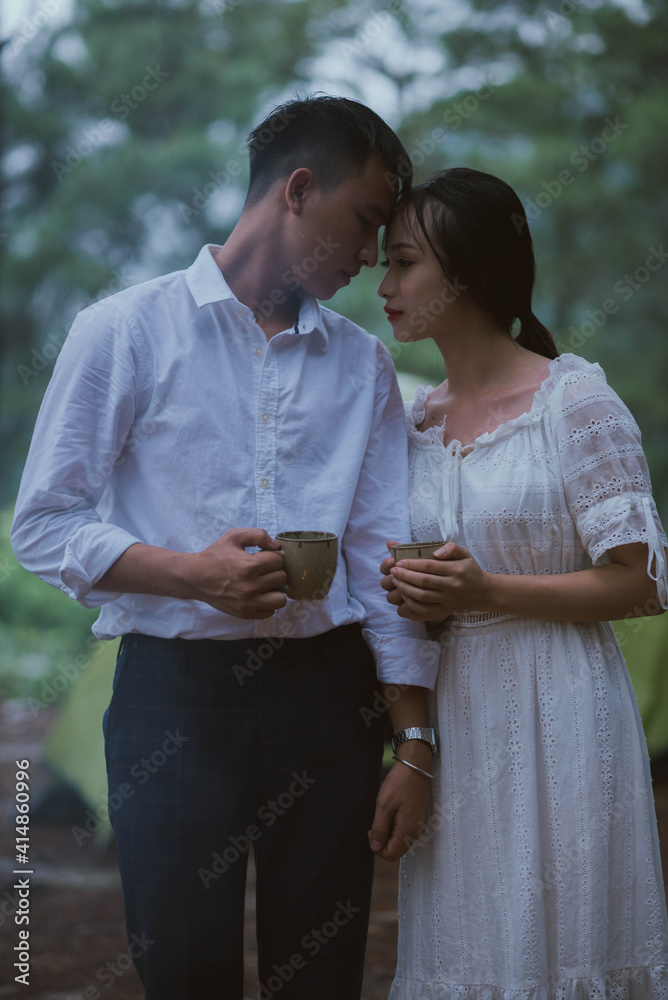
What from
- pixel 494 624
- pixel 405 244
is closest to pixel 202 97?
pixel 405 244

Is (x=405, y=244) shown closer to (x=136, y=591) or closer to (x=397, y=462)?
(x=397, y=462)

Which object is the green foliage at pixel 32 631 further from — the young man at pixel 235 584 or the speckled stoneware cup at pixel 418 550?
the speckled stoneware cup at pixel 418 550

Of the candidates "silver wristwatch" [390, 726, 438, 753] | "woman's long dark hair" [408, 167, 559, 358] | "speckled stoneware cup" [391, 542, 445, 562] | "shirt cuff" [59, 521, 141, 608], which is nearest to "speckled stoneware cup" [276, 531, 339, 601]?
"speckled stoneware cup" [391, 542, 445, 562]

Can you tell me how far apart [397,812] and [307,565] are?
63 centimetres

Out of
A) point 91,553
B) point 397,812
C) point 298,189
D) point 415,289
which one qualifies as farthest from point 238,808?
point 298,189

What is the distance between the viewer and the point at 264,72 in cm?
910

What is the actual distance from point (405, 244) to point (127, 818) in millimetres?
1402

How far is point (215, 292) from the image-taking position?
208 centimetres

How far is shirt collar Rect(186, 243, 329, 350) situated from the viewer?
6.80 feet

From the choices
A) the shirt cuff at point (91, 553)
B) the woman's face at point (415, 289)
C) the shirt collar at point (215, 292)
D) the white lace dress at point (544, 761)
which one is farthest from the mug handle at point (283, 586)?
the woman's face at point (415, 289)

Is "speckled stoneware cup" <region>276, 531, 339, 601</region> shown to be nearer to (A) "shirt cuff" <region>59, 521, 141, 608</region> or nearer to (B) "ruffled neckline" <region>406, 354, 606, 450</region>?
(A) "shirt cuff" <region>59, 521, 141, 608</region>

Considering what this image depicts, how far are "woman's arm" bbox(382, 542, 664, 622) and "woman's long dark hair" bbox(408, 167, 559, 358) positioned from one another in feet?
2.18

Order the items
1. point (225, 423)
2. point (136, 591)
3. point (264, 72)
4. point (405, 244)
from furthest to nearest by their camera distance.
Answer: point (264, 72) → point (405, 244) → point (225, 423) → point (136, 591)

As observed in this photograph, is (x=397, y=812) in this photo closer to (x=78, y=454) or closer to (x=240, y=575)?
(x=240, y=575)
